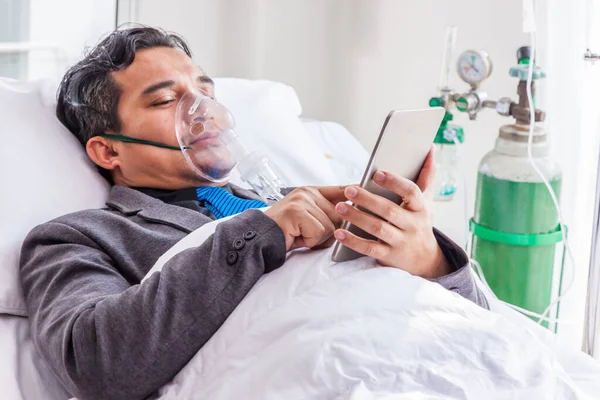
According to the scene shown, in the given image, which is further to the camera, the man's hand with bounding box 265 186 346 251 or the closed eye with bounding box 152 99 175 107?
the closed eye with bounding box 152 99 175 107

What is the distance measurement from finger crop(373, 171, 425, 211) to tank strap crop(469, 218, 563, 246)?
93 centimetres

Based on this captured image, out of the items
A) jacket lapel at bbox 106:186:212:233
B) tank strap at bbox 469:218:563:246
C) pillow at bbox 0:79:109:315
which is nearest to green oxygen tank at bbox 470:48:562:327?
tank strap at bbox 469:218:563:246

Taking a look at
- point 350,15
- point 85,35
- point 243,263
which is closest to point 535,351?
point 243,263

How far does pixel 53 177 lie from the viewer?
5.37 feet

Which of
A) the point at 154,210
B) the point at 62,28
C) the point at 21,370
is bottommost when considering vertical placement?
the point at 21,370

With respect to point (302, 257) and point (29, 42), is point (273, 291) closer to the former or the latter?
point (302, 257)

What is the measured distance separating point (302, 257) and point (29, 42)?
3.89 feet

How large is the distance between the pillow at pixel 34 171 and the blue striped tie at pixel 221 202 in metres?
0.24

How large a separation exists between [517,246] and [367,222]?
1042mm

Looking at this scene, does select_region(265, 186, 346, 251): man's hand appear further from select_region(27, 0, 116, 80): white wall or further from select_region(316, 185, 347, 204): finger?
select_region(27, 0, 116, 80): white wall

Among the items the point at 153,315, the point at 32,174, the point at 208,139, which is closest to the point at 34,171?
the point at 32,174

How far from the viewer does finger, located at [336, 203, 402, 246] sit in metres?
1.16

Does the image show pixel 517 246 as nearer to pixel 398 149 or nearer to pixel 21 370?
pixel 398 149

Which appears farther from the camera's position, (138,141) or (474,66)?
(474,66)
